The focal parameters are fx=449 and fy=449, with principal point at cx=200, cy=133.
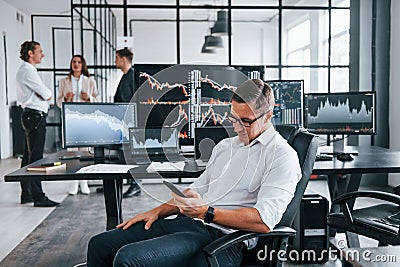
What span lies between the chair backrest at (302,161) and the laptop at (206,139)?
2.20ft

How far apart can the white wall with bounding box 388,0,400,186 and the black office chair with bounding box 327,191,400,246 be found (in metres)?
2.60

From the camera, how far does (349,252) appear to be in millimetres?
1562

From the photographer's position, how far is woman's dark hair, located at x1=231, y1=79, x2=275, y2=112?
1826mm

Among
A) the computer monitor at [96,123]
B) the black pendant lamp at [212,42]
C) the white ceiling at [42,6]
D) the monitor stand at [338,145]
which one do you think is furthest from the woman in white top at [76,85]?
the white ceiling at [42,6]

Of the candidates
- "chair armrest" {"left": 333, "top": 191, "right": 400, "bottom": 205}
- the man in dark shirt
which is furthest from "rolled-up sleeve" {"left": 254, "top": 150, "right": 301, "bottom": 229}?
the man in dark shirt

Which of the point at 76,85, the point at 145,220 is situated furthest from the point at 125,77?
the point at 145,220

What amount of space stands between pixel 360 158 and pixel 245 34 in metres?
2.98

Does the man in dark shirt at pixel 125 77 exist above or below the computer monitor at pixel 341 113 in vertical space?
above

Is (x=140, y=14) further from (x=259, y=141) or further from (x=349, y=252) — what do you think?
(x=349, y=252)

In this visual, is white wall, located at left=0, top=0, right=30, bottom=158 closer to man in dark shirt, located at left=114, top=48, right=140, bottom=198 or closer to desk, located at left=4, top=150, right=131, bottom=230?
man in dark shirt, located at left=114, top=48, right=140, bottom=198

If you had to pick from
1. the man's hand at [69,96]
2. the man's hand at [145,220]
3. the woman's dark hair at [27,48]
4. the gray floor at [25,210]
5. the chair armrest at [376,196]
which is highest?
the woman's dark hair at [27,48]

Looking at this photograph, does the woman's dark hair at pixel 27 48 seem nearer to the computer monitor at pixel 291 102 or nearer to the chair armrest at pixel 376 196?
the computer monitor at pixel 291 102

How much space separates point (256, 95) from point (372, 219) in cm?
102

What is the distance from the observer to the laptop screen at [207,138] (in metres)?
2.56
